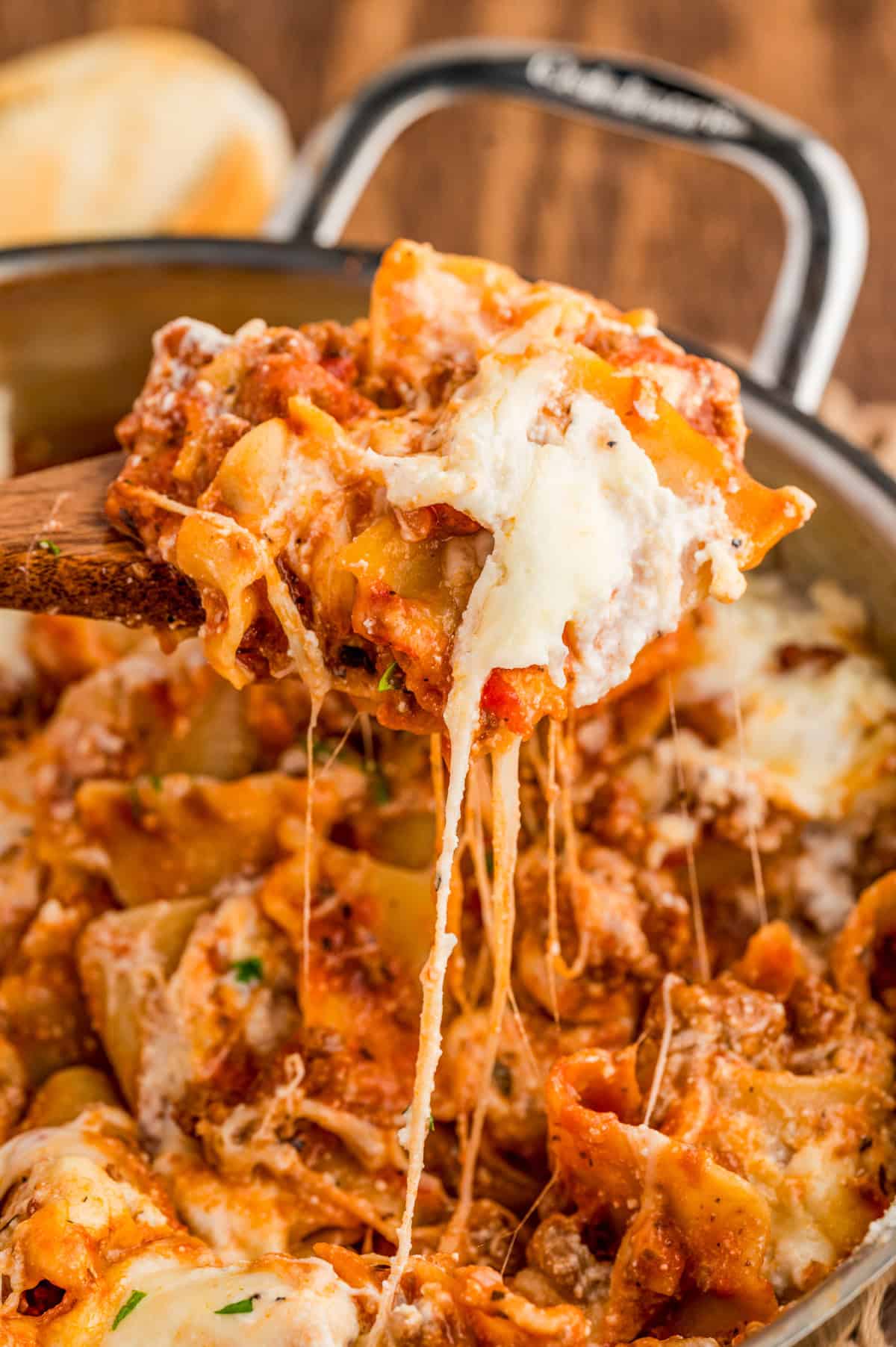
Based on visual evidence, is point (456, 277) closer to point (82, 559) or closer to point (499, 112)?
point (82, 559)

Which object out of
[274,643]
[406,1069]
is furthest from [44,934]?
[274,643]

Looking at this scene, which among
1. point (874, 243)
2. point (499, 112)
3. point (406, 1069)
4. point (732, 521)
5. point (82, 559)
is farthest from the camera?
point (499, 112)

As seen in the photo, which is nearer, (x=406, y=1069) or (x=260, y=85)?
(x=406, y=1069)

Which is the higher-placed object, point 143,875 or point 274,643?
point 274,643

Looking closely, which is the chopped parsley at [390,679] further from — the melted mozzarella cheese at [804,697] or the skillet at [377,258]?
the skillet at [377,258]

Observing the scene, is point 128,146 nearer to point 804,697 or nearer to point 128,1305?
point 804,697

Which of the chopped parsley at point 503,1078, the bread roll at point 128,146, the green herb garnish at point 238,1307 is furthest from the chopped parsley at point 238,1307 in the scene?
the bread roll at point 128,146

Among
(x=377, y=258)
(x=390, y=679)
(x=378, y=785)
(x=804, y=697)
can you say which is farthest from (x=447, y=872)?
(x=377, y=258)
